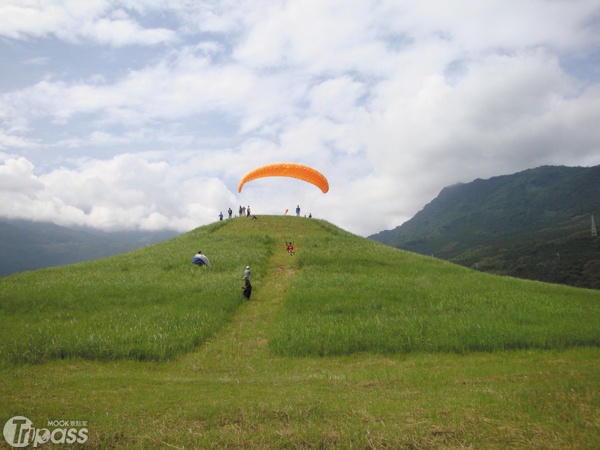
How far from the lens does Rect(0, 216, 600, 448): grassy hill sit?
8.70 m

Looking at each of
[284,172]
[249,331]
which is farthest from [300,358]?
[284,172]

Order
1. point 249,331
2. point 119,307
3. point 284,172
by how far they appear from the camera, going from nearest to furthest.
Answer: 1. point 249,331
2. point 119,307
3. point 284,172

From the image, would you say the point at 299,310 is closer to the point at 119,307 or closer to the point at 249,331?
the point at 249,331

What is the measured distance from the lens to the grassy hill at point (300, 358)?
8.70m

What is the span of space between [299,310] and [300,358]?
573cm

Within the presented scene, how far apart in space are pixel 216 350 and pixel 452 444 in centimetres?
1103

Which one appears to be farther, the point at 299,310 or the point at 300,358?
the point at 299,310

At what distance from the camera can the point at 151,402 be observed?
33.8ft

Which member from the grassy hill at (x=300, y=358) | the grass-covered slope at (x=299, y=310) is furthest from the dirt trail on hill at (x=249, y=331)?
the grass-covered slope at (x=299, y=310)

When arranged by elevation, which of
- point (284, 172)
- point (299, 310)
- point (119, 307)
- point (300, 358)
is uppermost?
point (284, 172)

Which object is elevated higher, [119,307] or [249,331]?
[119,307]

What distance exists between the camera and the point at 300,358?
→ 51.7 ft

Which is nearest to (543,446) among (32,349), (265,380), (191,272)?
(265,380)

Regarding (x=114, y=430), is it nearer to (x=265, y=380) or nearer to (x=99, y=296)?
(x=265, y=380)
